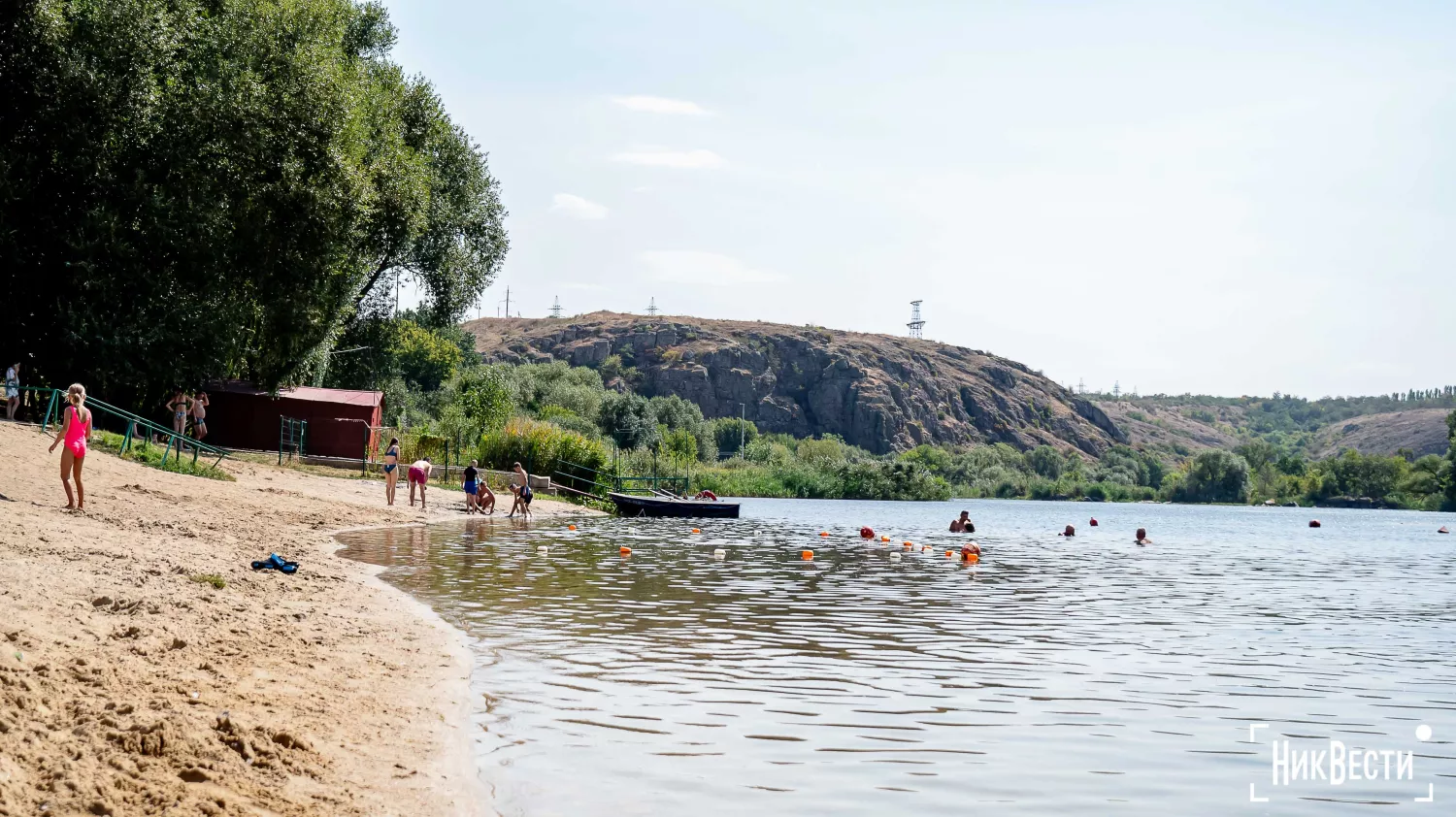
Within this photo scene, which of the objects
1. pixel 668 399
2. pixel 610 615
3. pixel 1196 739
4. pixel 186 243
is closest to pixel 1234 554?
pixel 610 615

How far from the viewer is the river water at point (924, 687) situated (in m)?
7.33

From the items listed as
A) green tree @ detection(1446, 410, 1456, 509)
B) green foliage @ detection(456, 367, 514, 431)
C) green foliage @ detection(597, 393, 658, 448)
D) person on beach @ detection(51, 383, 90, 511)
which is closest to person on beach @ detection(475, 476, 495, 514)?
green foliage @ detection(456, 367, 514, 431)

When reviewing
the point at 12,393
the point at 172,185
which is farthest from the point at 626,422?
the point at 12,393

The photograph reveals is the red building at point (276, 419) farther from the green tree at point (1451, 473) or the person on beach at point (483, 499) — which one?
the green tree at point (1451, 473)

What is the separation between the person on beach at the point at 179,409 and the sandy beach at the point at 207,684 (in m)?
17.2

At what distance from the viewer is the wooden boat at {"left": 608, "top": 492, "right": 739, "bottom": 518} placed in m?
44.3

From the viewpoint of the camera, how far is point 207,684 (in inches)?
305

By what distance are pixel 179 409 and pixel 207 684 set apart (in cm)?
2770

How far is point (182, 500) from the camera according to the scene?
21.0 m

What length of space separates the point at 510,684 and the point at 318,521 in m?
16.8

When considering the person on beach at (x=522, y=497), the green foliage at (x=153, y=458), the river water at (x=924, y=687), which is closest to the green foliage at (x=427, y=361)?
the person on beach at (x=522, y=497)

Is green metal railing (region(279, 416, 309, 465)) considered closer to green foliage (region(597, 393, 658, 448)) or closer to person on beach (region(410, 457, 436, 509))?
person on beach (region(410, 457, 436, 509))

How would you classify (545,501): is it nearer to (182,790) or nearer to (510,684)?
(510,684)

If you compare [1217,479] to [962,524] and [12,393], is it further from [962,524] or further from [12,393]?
[12,393]
